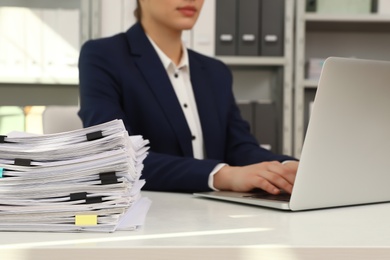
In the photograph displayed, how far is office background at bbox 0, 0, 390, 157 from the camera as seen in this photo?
2.51 meters

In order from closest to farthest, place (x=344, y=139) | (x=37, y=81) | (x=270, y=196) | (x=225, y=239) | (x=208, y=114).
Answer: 1. (x=225, y=239)
2. (x=344, y=139)
3. (x=270, y=196)
4. (x=208, y=114)
5. (x=37, y=81)

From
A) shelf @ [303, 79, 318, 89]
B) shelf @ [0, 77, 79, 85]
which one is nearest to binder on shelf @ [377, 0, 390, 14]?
shelf @ [303, 79, 318, 89]

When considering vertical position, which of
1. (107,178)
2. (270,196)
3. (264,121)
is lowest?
(264,121)

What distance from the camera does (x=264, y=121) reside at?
2.60 metres

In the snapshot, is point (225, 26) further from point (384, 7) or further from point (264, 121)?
point (384, 7)

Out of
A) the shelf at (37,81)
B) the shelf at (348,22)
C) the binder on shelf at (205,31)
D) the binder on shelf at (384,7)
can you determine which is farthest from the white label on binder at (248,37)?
the shelf at (37,81)

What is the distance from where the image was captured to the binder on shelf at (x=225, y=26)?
8.40 feet

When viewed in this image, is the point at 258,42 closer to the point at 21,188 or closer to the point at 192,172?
the point at 192,172

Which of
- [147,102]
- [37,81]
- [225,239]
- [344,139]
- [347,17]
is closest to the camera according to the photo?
[225,239]

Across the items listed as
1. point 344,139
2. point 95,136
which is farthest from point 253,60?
point 95,136

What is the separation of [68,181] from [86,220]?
6 cm

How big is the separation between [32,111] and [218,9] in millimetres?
960

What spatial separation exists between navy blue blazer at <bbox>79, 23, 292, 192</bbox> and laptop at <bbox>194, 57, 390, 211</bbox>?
0.49 metres

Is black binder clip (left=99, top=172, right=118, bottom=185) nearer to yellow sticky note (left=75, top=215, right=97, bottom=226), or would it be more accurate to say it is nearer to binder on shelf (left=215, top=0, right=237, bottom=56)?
yellow sticky note (left=75, top=215, right=97, bottom=226)
